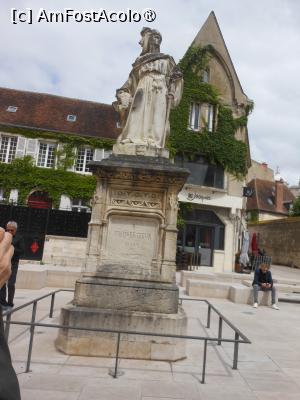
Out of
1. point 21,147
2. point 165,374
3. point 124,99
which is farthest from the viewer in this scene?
point 21,147

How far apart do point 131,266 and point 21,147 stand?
21.5 m

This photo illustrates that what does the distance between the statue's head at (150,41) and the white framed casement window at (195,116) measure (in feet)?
60.5

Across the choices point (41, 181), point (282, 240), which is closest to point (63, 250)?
point (41, 181)

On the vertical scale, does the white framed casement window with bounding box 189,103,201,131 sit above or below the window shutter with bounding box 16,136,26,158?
above

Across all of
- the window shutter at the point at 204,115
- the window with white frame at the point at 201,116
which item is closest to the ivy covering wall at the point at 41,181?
the window with white frame at the point at 201,116

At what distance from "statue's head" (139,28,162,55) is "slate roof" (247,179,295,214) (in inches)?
1640

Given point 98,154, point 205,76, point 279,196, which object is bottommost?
point 98,154

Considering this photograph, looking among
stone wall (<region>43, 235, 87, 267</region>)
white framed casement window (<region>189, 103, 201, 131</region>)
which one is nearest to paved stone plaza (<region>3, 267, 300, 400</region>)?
stone wall (<region>43, 235, 87, 267</region>)

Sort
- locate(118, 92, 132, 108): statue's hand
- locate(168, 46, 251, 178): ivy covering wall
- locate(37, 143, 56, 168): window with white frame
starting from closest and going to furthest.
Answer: locate(118, 92, 132, 108): statue's hand
locate(168, 46, 251, 178): ivy covering wall
locate(37, 143, 56, 168): window with white frame

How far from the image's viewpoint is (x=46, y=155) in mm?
25422

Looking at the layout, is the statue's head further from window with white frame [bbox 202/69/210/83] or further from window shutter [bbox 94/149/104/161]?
window with white frame [bbox 202/69/210/83]

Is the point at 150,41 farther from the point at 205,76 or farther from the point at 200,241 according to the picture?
the point at 205,76

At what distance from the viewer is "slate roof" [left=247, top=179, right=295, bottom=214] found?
46594 mm

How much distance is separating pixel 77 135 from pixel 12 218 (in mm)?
8959
